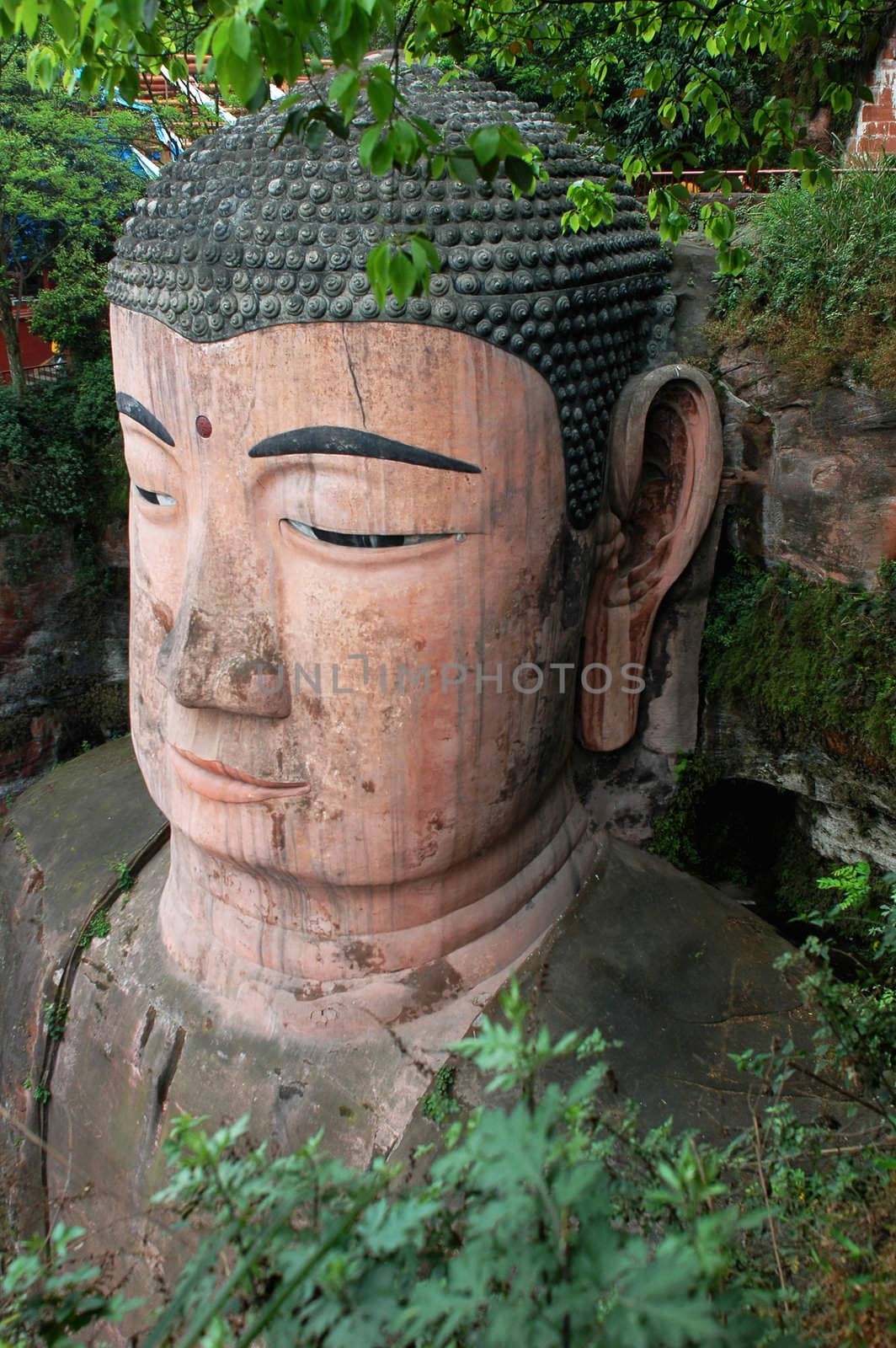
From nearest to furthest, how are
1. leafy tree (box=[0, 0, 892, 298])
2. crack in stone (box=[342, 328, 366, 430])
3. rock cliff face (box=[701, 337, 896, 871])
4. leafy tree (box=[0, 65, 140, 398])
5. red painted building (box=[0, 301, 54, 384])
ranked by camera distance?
leafy tree (box=[0, 0, 892, 298]), crack in stone (box=[342, 328, 366, 430]), rock cliff face (box=[701, 337, 896, 871]), leafy tree (box=[0, 65, 140, 398]), red painted building (box=[0, 301, 54, 384])

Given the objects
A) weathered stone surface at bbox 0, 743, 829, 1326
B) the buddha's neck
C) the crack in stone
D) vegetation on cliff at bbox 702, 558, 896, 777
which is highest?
the crack in stone

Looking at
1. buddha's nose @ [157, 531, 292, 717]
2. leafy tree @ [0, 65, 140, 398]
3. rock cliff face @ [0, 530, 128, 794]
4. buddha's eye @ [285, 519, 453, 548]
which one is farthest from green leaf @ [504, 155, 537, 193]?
leafy tree @ [0, 65, 140, 398]

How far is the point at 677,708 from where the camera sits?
3801mm

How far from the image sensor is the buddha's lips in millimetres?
2992

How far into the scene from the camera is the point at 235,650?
2895 millimetres

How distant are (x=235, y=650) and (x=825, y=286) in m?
2.29

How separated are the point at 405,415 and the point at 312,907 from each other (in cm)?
149

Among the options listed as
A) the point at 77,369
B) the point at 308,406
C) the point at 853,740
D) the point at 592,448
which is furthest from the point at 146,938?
the point at 77,369

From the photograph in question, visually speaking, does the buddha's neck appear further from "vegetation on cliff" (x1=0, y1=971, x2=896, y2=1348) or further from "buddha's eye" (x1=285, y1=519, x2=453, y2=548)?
"vegetation on cliff" (x1=0, y1=971, x2=896, y2=1348)

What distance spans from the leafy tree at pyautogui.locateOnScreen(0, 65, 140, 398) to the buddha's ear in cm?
511

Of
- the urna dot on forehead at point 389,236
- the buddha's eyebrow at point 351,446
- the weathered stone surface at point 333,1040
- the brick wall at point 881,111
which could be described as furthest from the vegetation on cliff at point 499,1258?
the brick wall at point 881,111

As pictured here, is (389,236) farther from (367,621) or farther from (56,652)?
(56,652)

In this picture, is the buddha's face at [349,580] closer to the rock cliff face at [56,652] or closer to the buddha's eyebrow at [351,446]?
the buddha's eyebrow at [351,446]

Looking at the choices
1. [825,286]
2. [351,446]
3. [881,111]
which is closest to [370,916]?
[351,446]
